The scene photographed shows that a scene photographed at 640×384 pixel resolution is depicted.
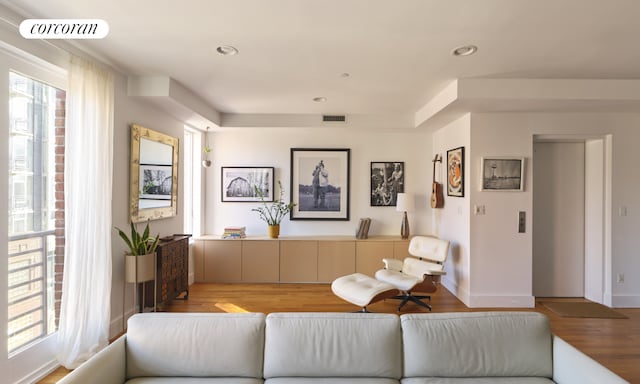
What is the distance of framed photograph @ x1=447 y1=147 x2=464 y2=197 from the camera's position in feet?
13.3

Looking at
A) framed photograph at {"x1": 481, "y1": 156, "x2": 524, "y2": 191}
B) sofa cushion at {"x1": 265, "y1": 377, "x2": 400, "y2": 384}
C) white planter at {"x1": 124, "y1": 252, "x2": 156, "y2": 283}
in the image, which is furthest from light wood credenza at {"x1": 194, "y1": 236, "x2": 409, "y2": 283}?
sofa cushion at {"x1": 265, "y1": 377, "x2": 400, "y2": 384}

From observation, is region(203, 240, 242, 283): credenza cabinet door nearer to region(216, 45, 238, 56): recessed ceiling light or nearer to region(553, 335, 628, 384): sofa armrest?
region(216, 45, 238, 56): recessed ceiling light

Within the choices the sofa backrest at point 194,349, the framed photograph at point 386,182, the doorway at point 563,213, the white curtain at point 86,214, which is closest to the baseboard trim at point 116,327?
the white curtain at point 86,214

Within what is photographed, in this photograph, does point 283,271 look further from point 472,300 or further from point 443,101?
point 443,101

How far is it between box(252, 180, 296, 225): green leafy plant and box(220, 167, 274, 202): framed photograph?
0.22ft

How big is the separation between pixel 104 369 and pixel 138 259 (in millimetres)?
1632

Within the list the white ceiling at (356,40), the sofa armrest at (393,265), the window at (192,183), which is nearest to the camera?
the white ceiling at (356,40)

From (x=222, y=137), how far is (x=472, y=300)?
421cm

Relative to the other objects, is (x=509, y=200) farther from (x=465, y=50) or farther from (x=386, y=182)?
(x=465, y=50)

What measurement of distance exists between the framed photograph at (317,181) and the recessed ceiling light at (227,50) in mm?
2630

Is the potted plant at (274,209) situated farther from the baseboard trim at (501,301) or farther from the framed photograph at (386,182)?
the baseboard trim at (501,301)

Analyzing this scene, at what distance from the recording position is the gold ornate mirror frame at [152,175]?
3336 mm

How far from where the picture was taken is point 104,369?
1541 mm

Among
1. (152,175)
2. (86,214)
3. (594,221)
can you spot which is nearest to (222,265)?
(152,175)
